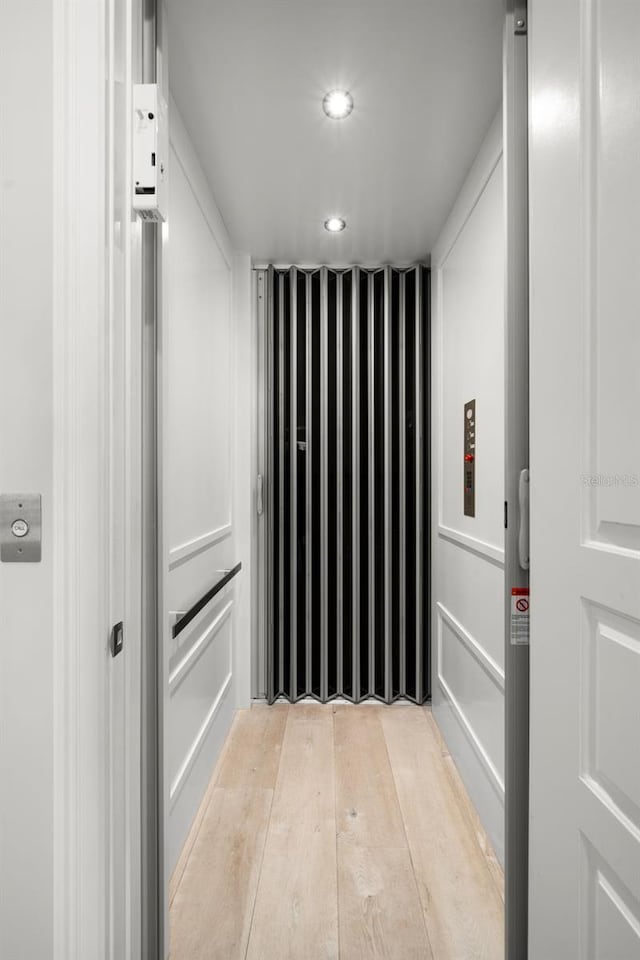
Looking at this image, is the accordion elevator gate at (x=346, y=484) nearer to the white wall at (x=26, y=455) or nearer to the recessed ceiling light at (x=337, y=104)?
the recessed ceiling light at (x=337, y=104)

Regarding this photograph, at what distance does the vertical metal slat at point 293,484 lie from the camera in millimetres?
3035

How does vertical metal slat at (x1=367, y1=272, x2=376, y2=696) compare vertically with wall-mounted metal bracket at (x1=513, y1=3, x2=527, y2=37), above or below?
below

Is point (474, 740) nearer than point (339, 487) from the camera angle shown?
Yes

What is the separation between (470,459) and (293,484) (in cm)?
111

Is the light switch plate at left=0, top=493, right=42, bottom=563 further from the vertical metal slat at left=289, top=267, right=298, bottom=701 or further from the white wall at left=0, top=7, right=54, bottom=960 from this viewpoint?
the vertical metal slat at left=289, top=267, right=298, bottom=701

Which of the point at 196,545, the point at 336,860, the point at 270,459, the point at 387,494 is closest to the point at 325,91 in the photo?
the point at 196,545

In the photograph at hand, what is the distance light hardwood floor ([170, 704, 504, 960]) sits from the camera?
1470mm

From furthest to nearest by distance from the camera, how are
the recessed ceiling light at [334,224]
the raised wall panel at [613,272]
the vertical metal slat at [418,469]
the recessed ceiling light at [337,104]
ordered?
the vertical metal slat at [418,469] < the recessed ceiling light at [334,224] < the recessed ceiling light at [337,104] < the raised wall panel at [613,272]

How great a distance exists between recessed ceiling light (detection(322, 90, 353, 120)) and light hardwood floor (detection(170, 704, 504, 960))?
2.33 meters

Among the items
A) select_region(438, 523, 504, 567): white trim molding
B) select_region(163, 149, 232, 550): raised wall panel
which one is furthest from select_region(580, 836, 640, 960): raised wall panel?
select_region(163, 149, 232, 550): raised wall panel

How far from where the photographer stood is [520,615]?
3.99 ft

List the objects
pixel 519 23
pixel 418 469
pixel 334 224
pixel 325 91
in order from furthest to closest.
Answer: pixel 418 469 < pixel 334 224 < pixel 325 91 < pixel 519 23

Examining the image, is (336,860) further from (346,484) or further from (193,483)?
(346,484)

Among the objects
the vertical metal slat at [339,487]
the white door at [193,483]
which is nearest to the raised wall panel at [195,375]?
the white door at [193,483]
